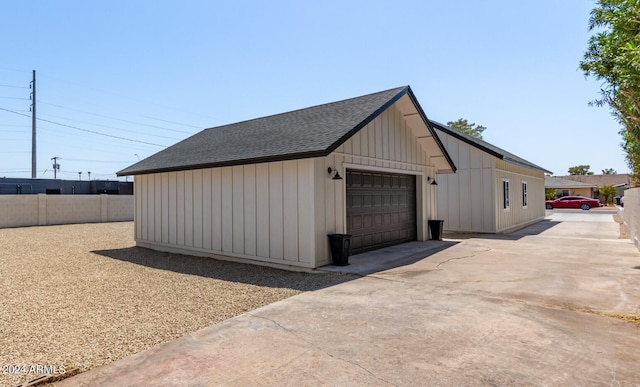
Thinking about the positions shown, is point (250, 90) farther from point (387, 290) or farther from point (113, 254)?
point (387, 290)

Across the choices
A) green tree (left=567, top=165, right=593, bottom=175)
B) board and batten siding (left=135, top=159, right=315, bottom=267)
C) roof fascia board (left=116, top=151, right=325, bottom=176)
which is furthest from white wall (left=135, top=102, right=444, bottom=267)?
green tree (left=567, top=165, right=593, bottom=175)

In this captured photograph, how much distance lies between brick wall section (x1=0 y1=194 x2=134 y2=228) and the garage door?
62.5 ft

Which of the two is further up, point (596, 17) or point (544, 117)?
point (596, 17)

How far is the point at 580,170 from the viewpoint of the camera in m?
73.6

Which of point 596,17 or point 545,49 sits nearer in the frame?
point 596,17

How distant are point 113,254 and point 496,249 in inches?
448

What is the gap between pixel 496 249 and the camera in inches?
396

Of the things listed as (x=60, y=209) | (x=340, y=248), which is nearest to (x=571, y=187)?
(x=340, y=248)

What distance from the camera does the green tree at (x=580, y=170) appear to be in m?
73.6

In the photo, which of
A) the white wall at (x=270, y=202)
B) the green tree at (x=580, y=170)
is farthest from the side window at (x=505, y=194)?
the green tree at (x=580, y=170)

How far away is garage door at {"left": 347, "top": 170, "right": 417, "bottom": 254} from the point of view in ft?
30.0

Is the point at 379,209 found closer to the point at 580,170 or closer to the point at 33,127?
the point at 33,127

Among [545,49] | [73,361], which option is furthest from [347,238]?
[545,49]

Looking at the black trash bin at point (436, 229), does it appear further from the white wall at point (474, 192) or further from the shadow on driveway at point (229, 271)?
the shadow on driveway at point (229, 271)
